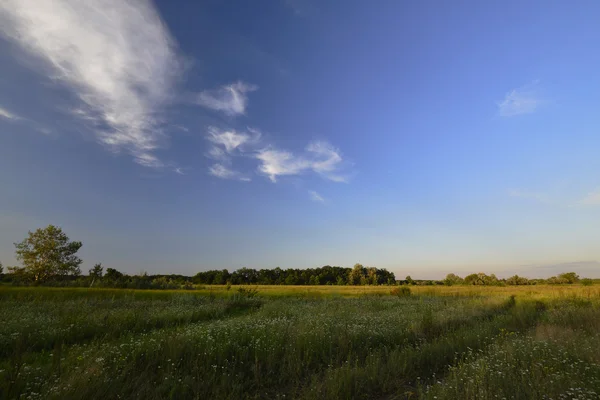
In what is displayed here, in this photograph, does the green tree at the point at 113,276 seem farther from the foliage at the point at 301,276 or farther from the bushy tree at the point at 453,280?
the bushy tree at the point at 453,280

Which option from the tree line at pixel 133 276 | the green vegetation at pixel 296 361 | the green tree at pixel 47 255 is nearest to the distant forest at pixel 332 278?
the tree line at pixel 133 276

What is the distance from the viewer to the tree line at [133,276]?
3823 cm

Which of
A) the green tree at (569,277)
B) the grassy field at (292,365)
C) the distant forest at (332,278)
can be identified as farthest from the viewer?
the distant forest at (332,278)

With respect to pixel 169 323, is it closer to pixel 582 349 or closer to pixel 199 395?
pixel 199 395

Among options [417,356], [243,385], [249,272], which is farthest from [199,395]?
[249,272]

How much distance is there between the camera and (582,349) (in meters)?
6.50

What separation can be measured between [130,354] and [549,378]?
8.36m

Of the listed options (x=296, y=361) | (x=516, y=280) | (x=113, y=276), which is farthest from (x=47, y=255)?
(x=516, y=280)

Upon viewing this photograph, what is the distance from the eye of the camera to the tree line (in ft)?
125

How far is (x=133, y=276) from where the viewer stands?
39.2 metres

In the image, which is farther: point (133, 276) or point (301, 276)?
point (301, 276)

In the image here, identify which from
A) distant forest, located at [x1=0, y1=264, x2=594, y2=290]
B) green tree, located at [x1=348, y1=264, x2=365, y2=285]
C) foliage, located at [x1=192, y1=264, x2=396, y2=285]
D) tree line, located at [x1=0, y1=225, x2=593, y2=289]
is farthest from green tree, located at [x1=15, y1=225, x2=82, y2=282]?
green tree, located at [x1=348, y1=264, x2=365, y2=285]

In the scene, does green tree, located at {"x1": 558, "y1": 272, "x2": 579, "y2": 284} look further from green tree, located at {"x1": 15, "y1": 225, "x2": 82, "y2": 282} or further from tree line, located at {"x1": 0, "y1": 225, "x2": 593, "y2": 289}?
green tree, located at {"x1": 15, "y1": 225, "x2": 82, "y2": 282}

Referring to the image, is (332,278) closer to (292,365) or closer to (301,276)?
(301,276)
